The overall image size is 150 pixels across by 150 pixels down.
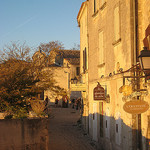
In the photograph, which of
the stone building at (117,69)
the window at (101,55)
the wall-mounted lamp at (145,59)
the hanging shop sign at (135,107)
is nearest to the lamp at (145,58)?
the wall-mounted lamp at (145,59)

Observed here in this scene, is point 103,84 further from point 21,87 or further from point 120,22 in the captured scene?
point 21,87

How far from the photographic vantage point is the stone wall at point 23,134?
28.4 feet

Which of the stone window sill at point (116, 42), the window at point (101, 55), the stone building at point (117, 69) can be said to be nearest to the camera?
the stone building at point (117, 69)

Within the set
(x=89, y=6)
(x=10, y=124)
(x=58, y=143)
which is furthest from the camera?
(x=89, y=6)

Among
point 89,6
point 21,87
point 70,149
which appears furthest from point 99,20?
point 70,149

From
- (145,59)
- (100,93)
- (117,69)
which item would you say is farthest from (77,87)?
(145,59)

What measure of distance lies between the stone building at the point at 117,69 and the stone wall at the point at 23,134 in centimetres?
299

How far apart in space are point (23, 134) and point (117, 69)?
4510 mm

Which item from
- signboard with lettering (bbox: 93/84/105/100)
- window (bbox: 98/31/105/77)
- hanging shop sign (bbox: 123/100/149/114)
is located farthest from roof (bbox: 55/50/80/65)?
hanging shop sign (bbox: 123/100/149/114)

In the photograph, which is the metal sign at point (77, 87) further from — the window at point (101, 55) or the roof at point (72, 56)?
the roof at point (72, 56)

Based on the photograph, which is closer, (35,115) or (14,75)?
(35,115)

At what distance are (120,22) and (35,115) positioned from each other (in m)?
4.89

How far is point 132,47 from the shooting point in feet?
29.0

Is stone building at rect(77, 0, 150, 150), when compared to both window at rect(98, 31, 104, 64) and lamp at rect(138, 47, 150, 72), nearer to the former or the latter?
window at rect(98, 31, 104, 64)
